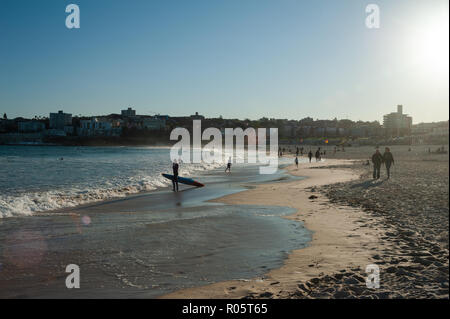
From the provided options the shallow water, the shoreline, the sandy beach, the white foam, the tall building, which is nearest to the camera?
the sandy beach

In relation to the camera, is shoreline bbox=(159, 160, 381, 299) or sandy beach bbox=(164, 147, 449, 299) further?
shoreline bbox=(159, 160, 381, 299)

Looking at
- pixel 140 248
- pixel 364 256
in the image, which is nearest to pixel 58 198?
pixel 140 248

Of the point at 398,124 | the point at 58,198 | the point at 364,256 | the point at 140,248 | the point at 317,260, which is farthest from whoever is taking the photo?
the point at 398,124

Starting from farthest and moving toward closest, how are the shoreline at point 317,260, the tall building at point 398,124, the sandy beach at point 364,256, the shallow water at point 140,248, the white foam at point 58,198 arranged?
the tall building at point 398,124 < the white foam at point 58,198 < the shallow water at point 140,248 < the shoreline at point 317,260 < the sandy beach at point 364,256

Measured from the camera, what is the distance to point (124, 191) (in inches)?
750

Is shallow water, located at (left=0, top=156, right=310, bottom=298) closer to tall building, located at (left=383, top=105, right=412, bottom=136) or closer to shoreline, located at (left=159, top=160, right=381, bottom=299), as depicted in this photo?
shoreline, located at (left=159, top=160, right=381, bottom=299)

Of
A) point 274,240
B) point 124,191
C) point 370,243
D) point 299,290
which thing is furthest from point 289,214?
point 124,191

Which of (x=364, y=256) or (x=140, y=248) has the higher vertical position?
(x=364, y=256)

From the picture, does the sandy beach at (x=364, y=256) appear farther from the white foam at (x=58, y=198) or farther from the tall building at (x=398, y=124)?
the tall building at (x=398, y=124)

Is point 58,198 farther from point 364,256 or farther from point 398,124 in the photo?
point 398,124

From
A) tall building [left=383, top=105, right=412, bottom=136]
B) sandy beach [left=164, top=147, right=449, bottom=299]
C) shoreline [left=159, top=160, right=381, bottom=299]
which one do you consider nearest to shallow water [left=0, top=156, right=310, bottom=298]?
shoreline [left=159, top=160, right=381, bottom=299]

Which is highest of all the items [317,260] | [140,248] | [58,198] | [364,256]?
[364,256]

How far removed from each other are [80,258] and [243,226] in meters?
4.45

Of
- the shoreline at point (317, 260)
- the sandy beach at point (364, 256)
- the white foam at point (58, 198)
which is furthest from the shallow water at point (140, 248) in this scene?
the white foam at point (58, 198)
